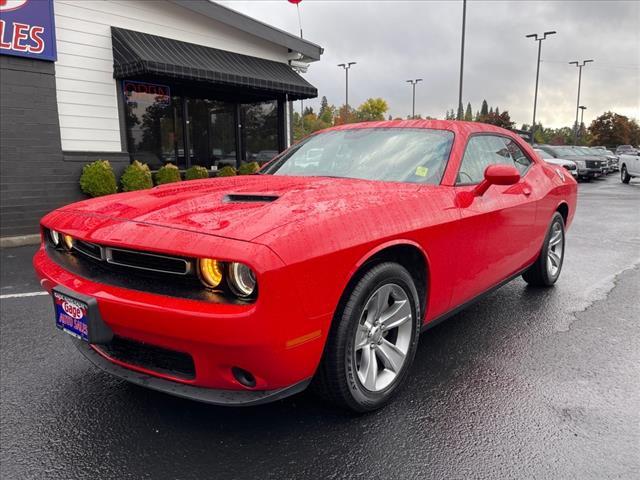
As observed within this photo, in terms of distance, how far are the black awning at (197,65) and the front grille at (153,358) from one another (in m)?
7.11

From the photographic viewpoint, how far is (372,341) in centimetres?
246

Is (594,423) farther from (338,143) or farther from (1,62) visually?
(1,62)

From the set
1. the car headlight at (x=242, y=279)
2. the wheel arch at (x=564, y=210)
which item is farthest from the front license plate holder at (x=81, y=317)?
the wheel arch at (x=564, y=210)

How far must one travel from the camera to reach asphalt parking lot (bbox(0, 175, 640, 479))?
207 cm

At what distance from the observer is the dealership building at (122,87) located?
7.55 m

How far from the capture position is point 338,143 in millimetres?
3559

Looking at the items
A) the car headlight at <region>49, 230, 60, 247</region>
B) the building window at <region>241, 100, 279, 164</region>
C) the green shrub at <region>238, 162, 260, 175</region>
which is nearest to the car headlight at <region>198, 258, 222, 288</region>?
the car headlight at <region>49, 230, 60, 247</region>

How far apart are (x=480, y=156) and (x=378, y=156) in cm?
81

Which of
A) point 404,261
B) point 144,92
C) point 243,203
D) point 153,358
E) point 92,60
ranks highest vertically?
point 92,60

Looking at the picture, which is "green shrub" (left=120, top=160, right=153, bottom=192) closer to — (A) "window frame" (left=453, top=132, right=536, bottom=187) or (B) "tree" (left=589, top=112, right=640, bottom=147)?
(A) "window frame" (left=453, top=132, right=536, bottom=187)

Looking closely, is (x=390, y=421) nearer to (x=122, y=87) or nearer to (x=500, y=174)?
(x=500, y=174)

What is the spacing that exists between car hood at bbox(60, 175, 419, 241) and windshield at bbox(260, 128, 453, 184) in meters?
0.17

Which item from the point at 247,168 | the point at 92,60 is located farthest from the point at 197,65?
the point at 247,168

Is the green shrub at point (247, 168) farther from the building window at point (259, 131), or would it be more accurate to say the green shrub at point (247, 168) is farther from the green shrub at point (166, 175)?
the green shrub at point (166, 175)
